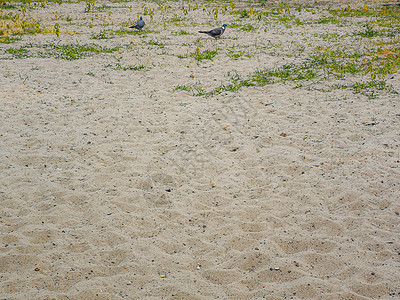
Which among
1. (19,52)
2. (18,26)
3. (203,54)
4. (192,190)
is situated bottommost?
(192,190)

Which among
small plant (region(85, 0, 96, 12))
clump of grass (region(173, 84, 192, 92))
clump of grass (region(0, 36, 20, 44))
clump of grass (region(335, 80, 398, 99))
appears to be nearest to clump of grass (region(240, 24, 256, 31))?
clump of grass (region(335, 80, 398, 99))

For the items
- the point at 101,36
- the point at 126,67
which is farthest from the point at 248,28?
the point at 126,67

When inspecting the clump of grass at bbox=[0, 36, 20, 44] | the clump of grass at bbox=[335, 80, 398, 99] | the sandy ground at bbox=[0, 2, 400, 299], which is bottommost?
the sandy ground at bbox=[0, 2, 400, 299]

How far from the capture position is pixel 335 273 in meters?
3.01

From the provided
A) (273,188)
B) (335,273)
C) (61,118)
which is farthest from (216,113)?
(335,273)

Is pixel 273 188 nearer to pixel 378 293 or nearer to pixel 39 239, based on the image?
pixel 378 293

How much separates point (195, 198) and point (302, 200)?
4.04 ft

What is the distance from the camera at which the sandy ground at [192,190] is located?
9.78ft

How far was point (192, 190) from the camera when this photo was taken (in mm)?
4133

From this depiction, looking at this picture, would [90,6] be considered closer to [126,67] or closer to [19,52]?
[19,52]

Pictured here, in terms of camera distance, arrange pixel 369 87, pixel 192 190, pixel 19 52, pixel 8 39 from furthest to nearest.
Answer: pixel 8 39 → pixel 19 52 → pixel 369 87 → pixel 192 190

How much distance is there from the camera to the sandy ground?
2982mm

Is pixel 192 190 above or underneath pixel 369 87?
underneath

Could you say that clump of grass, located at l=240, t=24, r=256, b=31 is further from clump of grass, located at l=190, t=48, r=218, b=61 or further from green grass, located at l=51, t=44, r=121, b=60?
green grass, located at l=51, t=44, r=121, b=60
